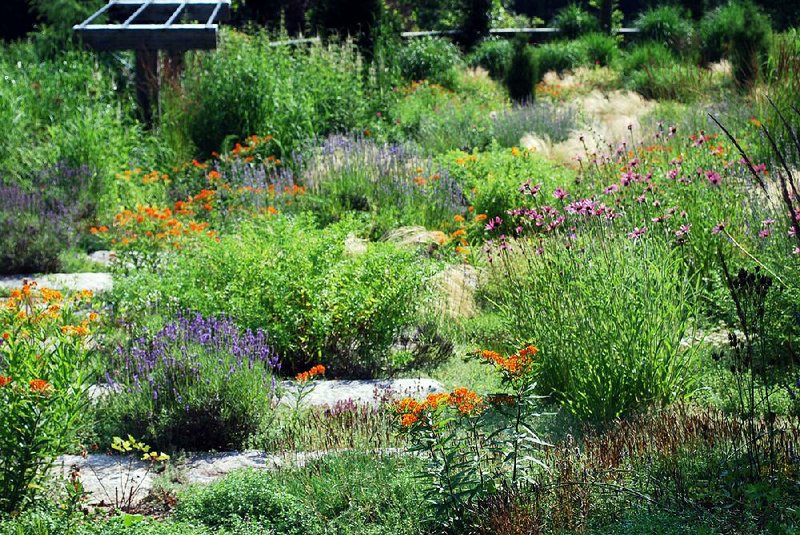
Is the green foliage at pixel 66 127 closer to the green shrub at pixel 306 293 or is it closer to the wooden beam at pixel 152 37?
the wooden beam at pixel 152 37

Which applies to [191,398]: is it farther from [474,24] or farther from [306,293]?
[474,24]

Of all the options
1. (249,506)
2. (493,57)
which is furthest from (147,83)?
(493,57)

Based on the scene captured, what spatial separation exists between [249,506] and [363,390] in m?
1.63

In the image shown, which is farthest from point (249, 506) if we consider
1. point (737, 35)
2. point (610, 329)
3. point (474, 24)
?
point (474, 24)

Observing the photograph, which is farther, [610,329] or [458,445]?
[610,329]

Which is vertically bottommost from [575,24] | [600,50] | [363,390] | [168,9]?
[363,390]

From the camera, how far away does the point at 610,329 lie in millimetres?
4625

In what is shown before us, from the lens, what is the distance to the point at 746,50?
16.1m

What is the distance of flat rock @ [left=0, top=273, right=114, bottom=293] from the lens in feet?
23.4

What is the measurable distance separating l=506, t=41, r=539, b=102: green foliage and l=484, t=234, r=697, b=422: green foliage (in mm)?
11556

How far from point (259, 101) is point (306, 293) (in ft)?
19.5

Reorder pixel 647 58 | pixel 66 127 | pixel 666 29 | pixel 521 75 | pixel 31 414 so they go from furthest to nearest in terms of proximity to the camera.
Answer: pixel 666 29
pixel 647 58
pixel 521 75
pixel 66 127
pixel 31 414

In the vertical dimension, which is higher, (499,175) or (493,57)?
(493,57)

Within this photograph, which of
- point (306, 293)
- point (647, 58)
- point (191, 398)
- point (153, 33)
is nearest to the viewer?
point (191, 398)
